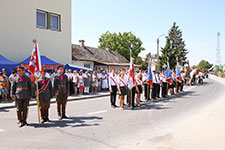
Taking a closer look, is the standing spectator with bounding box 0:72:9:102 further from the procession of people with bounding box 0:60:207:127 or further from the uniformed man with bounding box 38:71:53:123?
the uniformed man with bounding box 38:71:53:123

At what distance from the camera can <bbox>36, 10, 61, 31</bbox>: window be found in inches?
723

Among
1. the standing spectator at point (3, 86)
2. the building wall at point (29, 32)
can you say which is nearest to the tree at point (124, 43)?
the building wall at point (29, 32)

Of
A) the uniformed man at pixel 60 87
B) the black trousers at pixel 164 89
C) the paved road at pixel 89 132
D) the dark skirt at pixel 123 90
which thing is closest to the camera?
the paved road at pixel 89 132

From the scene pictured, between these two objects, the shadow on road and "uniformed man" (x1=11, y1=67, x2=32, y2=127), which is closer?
"uniformed man" (x1=11, y1=67, x2=32, y2=127)

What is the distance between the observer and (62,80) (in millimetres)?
8062

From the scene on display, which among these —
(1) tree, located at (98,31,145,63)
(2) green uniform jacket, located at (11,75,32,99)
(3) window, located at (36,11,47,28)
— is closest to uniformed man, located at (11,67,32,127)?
(2) green uniform jacket, located at (11,75,32,99)

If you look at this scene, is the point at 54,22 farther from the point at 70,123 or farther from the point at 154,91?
the point at 70,123

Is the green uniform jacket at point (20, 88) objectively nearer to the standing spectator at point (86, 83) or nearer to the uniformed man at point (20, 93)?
the uniformed man at point (20, 93)

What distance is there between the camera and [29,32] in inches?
686

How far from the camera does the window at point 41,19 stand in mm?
18297

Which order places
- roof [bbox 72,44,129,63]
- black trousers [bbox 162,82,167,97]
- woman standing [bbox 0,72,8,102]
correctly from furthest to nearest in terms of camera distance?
roof [bbox 72,44,129,63]
black trousers [bbox 162,82,167,97]
woman standing [bbox 0,72,8,102]

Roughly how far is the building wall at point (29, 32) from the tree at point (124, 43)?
150ft

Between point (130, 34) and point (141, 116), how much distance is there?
203 feet

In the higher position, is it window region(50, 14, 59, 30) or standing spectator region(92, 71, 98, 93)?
window region(50, 14, 59, 30)
